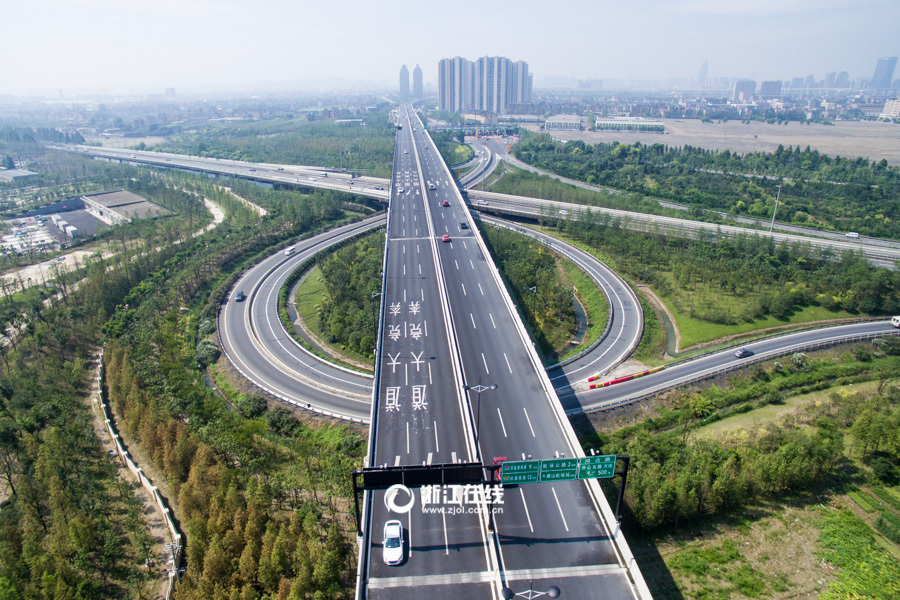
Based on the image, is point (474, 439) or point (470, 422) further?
point (470, 422)

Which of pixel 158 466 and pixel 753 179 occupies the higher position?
pixel 753 179

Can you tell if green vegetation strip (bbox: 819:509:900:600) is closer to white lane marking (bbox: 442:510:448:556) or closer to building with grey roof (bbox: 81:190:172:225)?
white lane marking (bbox: 442:510:448:556)

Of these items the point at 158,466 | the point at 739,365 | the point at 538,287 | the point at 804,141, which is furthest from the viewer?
the point at 804,141

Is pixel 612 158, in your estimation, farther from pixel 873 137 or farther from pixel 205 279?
pixel 873 137

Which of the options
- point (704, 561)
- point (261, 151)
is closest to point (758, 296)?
point (704, 561)

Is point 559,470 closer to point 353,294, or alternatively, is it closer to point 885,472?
point 885,472

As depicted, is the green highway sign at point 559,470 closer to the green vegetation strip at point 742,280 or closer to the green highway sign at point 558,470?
the green highway sign at point 558,470

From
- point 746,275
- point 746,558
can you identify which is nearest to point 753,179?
point 746,275
